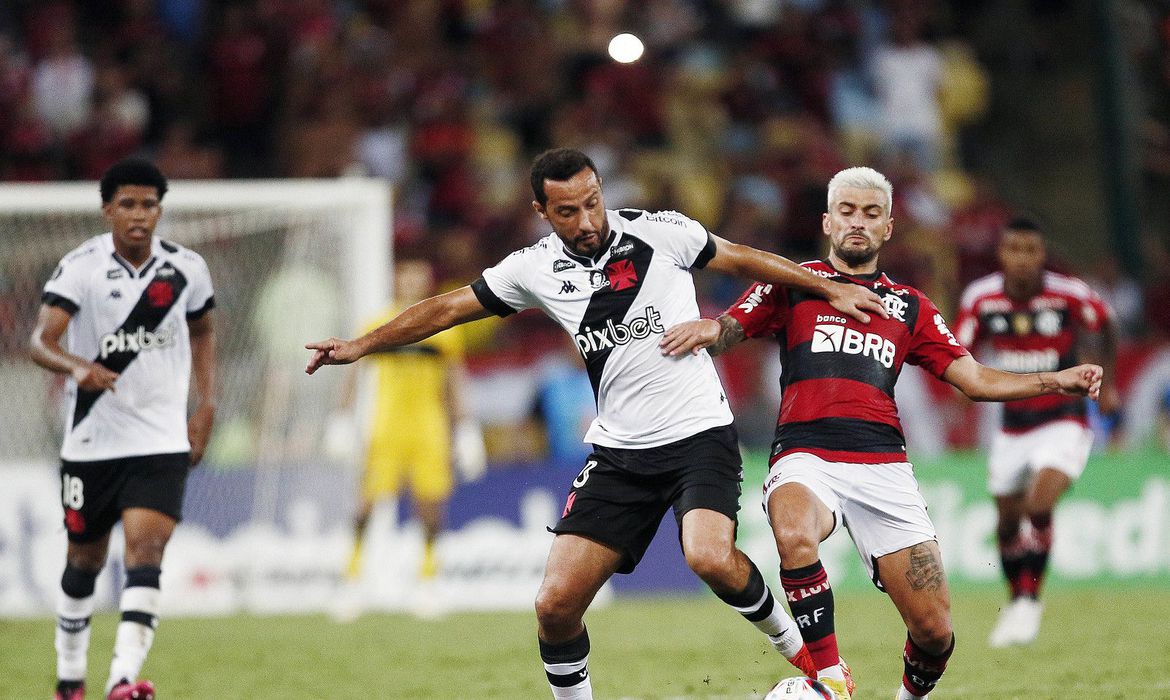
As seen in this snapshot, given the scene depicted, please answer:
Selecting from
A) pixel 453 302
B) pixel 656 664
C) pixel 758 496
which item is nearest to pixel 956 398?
pixel 758 496

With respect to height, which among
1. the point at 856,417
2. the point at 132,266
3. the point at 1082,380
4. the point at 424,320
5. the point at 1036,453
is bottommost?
the point at 1036,453

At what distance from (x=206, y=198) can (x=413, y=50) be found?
5.95 m

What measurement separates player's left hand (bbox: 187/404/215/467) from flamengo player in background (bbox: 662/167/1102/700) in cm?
296

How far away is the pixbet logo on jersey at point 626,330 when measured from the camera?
705 cm

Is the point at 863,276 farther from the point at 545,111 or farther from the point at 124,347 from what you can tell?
the point at 545,111

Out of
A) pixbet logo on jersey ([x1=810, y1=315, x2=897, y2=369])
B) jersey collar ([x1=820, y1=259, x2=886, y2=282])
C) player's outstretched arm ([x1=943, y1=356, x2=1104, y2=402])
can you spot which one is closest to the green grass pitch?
player's outstretched arm ([x1=943, y1=356, x2=1104, y2=402])

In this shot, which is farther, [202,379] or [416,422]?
[416,422]

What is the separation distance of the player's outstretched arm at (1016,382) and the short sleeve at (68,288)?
14.3ft

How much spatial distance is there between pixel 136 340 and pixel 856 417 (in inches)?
148

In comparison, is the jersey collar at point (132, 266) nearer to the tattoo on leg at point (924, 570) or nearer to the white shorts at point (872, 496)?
the white shorts at point (872, 496)

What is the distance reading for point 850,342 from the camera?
712 cm

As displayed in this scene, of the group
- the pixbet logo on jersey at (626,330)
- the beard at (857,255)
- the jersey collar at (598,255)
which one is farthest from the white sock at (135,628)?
the beard at (857,255)

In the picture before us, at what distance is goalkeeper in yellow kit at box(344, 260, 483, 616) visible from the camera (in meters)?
13.5

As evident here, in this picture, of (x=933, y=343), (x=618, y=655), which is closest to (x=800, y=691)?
(x=933, y=343)
